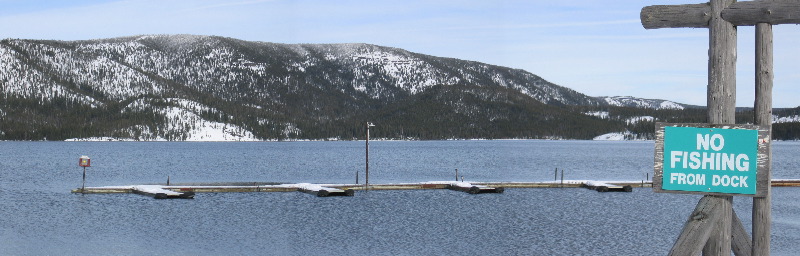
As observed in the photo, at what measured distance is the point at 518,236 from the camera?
Result: 47.5 metres

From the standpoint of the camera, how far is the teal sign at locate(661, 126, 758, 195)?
9.07 m

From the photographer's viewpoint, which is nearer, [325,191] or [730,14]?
[730,14]

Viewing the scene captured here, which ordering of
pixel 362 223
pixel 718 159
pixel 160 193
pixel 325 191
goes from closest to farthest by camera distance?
pixel 718 159 < pixel 362 223 < pixel 160 193 < pixel 325 191

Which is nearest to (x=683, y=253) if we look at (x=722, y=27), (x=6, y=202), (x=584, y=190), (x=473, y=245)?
→ (x=722, y=27)

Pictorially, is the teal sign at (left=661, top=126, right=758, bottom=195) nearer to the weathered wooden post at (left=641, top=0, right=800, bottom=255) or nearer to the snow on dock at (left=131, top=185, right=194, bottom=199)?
the weathered wooden post at (left=641, top=0, right=800, bottom=255)

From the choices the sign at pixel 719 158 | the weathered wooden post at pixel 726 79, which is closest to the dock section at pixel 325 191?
the weathered wooden post at pixel 726 79

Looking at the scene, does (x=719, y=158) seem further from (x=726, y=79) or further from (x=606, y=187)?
(x=606, y=187)

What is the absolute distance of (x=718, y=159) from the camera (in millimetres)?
9094

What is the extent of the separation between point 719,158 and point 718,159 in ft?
0.06

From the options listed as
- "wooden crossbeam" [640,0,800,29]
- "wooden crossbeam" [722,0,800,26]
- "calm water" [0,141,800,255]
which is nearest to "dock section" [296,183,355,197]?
"calm water" [0,141,800,255]

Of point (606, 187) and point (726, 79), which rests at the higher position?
point (726, 79)

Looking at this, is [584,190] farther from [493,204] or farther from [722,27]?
[722,27]

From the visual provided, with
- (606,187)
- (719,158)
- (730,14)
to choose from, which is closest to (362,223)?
(606,187)

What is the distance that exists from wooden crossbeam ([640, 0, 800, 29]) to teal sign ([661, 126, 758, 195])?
1180 mm
